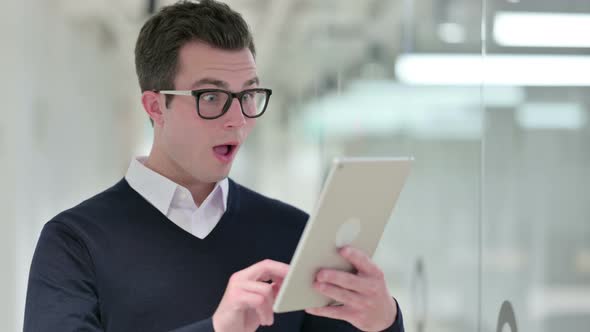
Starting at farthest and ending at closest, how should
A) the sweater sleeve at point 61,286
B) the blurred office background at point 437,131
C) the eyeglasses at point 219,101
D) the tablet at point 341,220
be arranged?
the blurred office background at point 437,131 → the eyeglasses at point 219,101 → the sweater sleeve at point 61,286 → the tablet at point 341,220

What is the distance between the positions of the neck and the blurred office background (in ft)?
2.38

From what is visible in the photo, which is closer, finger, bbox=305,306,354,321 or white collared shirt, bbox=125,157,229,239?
finger, bbox=305,306,354,321

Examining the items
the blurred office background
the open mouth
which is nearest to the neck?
the open mouth

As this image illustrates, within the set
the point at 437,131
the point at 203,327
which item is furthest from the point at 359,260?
the point at 437,131

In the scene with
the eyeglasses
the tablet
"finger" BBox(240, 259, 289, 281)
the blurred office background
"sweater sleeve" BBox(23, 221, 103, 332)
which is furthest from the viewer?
the blurred office background

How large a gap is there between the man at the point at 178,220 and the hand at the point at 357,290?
0.13 feet

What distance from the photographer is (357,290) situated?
138 cm

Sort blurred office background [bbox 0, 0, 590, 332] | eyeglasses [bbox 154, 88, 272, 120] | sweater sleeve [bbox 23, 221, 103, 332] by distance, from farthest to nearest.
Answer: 1. blurred office background [bbox 0, 0, 590, 332]
2. eyeglasses [bbox 154, 88, 272, 120]
3. sweater sleeve [bbox 23, 221, 103, 332]

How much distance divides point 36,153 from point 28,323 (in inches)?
173

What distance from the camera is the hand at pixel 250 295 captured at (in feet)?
4.54

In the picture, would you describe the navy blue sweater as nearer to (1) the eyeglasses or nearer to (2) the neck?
(2) the neck

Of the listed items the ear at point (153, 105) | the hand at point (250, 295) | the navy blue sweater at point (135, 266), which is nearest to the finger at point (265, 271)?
the hand at point (250, 295)

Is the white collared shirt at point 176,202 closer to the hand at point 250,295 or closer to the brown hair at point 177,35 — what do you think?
the brown hair at point 177,35

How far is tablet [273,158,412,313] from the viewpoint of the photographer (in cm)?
129
